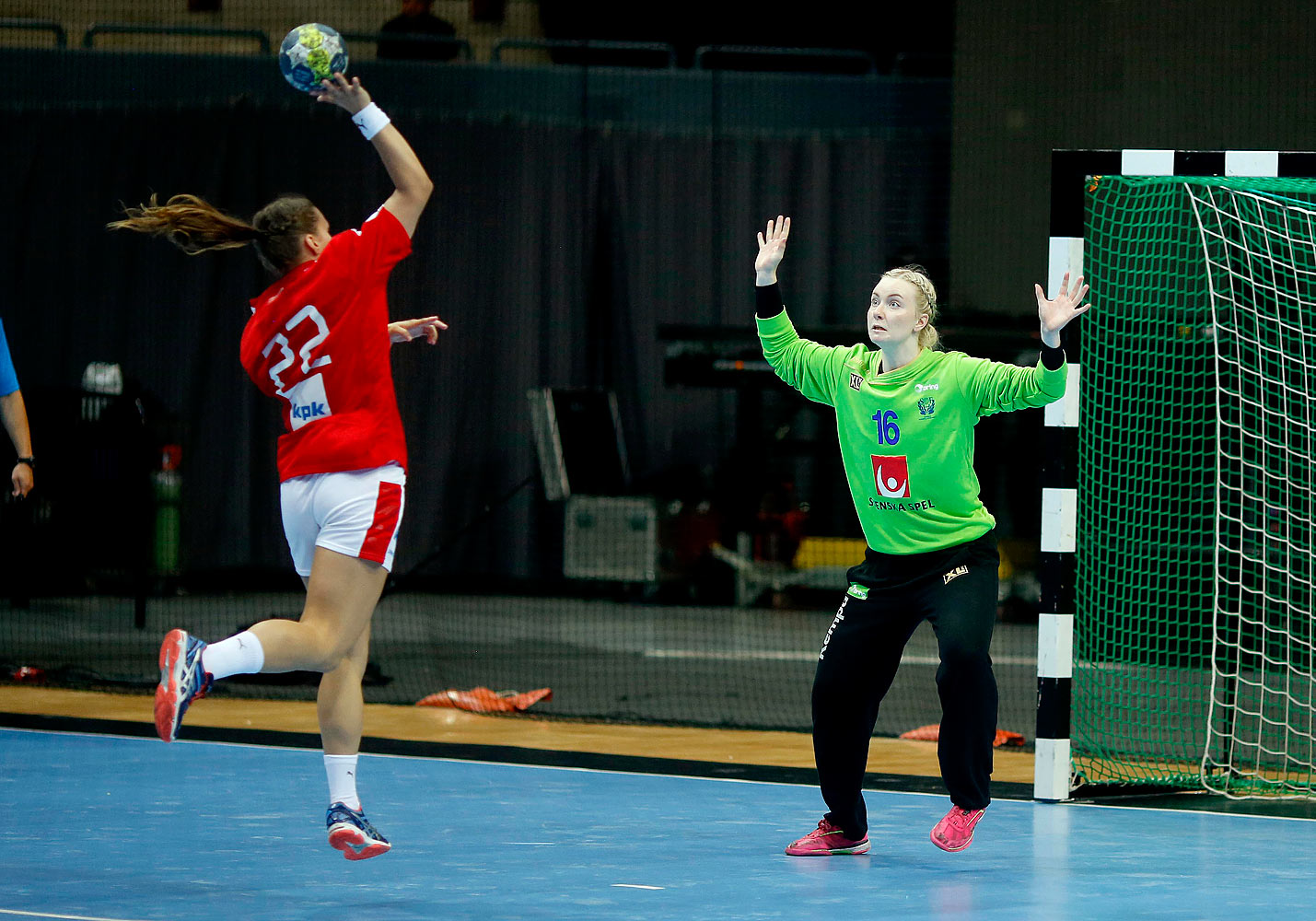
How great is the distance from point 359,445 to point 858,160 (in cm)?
776

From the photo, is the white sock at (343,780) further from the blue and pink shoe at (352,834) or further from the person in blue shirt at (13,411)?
the person in blue shirt at (13,411)

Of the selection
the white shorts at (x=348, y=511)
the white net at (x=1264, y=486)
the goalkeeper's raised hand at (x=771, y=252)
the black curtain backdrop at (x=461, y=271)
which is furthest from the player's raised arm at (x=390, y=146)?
the black curtain backdrop at (x=461, y=271)

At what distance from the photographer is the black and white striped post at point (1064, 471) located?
6.10 meters

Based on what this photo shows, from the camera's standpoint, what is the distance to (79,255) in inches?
435

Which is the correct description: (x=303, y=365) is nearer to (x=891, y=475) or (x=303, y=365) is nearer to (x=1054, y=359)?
(x=891, y=475)

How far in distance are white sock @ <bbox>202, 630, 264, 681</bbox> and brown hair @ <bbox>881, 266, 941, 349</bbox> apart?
2.03 metres

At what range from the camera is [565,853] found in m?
5.07

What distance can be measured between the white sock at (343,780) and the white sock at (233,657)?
0.42 metres

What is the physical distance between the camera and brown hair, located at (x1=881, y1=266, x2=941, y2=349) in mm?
5129

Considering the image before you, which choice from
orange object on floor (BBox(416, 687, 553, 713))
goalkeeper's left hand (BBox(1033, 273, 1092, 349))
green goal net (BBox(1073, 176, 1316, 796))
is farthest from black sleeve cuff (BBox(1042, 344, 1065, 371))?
orange object on floor (BBox(416, 687, 553, 713))

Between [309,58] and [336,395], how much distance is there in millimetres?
862

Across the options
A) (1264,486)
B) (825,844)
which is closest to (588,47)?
(1264,486)

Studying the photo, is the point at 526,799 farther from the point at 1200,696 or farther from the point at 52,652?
the point at 52,652

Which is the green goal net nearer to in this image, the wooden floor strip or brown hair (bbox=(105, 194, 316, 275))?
the wooden floor strip
